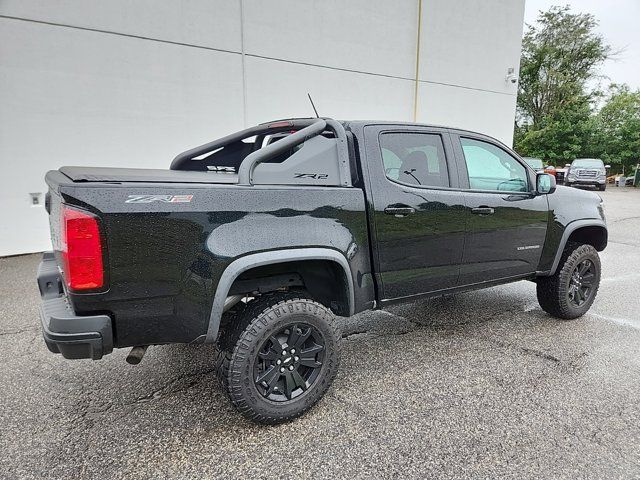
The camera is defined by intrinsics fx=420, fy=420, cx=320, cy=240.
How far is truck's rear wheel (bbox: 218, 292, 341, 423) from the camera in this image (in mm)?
2336

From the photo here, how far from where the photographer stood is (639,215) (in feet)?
41.7

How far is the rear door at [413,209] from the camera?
9.34 feet

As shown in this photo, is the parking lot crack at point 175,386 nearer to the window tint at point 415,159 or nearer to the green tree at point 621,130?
the window tint at point 415,159

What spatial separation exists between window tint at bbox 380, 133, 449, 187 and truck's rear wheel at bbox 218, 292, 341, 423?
1.15 m

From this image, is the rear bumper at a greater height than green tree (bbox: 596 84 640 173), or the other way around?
green tree (bbox: 596 84 640 173)

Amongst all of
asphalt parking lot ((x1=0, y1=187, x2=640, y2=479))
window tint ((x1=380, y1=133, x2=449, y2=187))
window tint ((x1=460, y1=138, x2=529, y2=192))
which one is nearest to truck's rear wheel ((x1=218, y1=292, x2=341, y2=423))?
asphalt parking lot ((x1=0, y1=187, x2=640, y2=479))

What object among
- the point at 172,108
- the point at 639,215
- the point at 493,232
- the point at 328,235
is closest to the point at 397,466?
the point at 328,235

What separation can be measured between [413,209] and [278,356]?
Answer: 1355 millimetres

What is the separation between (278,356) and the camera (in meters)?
2.48

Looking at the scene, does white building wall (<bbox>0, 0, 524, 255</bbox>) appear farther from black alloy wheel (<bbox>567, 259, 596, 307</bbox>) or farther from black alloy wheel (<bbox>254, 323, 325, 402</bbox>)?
black alloy wheel (<bbox>567, 259, 596, 307</bbox>)

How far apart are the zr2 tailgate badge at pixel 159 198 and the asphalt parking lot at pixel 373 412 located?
4.41ft

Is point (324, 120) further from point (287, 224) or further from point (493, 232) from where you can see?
point (493, 232)

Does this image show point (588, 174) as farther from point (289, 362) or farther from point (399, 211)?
point (289, 362)

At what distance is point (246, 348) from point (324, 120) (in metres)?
1.60
